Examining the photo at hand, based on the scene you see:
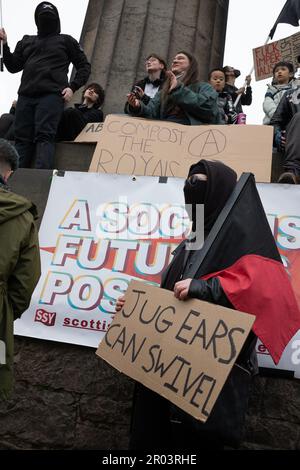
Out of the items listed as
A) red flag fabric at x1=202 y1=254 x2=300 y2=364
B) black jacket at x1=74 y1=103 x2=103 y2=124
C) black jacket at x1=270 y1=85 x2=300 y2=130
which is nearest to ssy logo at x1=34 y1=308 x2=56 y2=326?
red flag fabric at x1=202 y1=254 x2=300 y2=364

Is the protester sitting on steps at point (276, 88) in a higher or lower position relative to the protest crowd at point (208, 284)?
higher

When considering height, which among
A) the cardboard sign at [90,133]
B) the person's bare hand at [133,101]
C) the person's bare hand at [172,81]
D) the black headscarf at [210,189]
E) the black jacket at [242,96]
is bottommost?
the black headscarf at [210,189]

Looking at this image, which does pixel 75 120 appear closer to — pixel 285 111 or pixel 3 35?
pixel 3 35

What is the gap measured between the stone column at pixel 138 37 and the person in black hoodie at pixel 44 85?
4.64 ft

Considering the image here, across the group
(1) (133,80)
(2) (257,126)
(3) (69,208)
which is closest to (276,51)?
(1) (133,80)

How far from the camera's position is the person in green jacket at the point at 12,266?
2.41 metres

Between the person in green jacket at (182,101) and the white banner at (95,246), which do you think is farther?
the person in green jacket at (182,101)

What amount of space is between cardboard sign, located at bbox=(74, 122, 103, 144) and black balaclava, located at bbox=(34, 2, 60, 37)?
1053 millimetres

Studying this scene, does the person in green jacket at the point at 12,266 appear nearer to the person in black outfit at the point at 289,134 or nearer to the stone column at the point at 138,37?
the person in black outfit at the point at 289,134

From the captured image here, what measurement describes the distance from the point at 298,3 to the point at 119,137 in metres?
3.90

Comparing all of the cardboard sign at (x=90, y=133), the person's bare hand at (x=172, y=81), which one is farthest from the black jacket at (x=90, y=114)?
the person's bare hand at (x=172, y=81)

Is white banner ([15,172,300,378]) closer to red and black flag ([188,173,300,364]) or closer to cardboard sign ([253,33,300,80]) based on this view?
red and black flag ([188,173,300,364])

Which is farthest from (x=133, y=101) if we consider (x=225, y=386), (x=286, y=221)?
(x=225, y=386)

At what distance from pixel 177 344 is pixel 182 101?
2912 mm
